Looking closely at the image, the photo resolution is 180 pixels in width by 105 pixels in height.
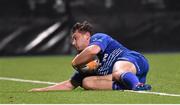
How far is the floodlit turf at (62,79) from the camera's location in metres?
7.48

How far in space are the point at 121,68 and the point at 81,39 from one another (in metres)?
0.66

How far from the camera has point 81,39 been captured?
8734 mm

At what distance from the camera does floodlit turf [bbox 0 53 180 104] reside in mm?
7480

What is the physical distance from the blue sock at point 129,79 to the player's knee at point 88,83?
0.52 metres

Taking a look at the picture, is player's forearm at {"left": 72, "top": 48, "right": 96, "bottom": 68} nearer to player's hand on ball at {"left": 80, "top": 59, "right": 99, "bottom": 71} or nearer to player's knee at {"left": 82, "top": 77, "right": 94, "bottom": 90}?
player's hand on ball at {"left": 80, "top": 59, "right": 99, "bottom": 71}

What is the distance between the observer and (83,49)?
877 cm

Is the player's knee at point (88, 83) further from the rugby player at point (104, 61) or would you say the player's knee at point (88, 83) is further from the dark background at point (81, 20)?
the dark background at point (81, 20)

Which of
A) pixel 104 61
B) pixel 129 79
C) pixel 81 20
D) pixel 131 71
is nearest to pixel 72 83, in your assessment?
pixel 104 61

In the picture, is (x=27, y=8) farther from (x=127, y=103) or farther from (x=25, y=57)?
(x=127, y=103)

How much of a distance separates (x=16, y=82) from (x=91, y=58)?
2360 mm

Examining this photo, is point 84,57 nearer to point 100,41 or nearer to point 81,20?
point 100,41

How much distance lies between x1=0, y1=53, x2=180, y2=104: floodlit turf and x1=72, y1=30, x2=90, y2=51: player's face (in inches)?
23.2

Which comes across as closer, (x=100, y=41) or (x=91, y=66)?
(x=100, y=41)

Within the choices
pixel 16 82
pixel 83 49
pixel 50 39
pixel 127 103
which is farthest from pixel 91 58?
pixel 50 39
